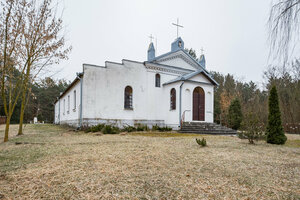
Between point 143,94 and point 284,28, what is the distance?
12.2 m

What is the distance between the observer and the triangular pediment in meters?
16.2

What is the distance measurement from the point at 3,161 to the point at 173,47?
15.3 meters

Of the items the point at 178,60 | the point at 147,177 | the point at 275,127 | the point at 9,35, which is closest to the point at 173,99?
the point at 178,60

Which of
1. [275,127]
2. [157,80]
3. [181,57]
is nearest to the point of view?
[275,127]

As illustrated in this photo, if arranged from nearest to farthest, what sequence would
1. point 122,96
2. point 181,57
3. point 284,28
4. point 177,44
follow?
point 284,28, point 122,96, point 181,57, point 177,44

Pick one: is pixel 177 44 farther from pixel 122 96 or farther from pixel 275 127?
pixel 275 127

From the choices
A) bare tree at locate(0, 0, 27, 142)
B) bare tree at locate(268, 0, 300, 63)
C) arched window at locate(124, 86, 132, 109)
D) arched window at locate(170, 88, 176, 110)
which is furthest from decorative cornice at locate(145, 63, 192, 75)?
bare tree at locate(268, 0, 300, 63)

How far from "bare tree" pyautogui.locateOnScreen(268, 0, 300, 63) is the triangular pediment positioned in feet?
40.2

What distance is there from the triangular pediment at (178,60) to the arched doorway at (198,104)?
10.1 feet

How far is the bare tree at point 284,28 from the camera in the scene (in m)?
3.39

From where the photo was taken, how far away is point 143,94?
50.4 ft

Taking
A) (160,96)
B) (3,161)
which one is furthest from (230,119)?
(3,161)

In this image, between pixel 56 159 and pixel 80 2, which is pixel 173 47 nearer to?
pixel 80 2

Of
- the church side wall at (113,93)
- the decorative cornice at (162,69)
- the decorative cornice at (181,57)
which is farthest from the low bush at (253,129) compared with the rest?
the decorative cornice at (181,57)
